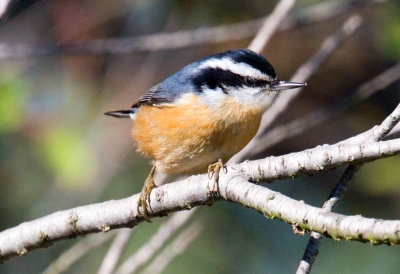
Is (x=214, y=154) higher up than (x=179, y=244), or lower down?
higher up

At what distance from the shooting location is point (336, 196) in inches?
71.1

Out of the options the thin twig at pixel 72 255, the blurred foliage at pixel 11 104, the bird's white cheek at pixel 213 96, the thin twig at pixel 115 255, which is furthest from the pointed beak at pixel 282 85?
the blurred foliage at pixel 11 104

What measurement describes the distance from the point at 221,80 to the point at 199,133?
0.36m

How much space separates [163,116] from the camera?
2904 mm

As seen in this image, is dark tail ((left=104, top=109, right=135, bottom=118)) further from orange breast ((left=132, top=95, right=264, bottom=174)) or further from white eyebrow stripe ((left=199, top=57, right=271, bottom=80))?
white eyebrow stripe ((left=199, top=57, right=271, bottom=80))

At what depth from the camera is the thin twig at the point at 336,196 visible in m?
1.68

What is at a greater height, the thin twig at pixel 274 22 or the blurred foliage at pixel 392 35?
the blurred foliage at pixel 392 35

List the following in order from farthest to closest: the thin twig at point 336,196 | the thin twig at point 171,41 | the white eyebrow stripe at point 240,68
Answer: the thin twig at point 171,41 → the white eyebrow stripe at point 240,68 → the thin twig at point 336,196

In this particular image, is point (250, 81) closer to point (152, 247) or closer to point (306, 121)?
point (306, 121)

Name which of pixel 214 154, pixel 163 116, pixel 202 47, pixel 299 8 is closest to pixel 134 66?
pixel 202 47

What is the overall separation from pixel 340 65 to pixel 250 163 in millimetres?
2820

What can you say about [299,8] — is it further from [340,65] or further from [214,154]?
[214,154]

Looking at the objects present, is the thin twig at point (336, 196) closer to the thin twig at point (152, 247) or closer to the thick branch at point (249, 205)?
the thick branch at point (249, 205)

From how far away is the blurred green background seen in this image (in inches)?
151
